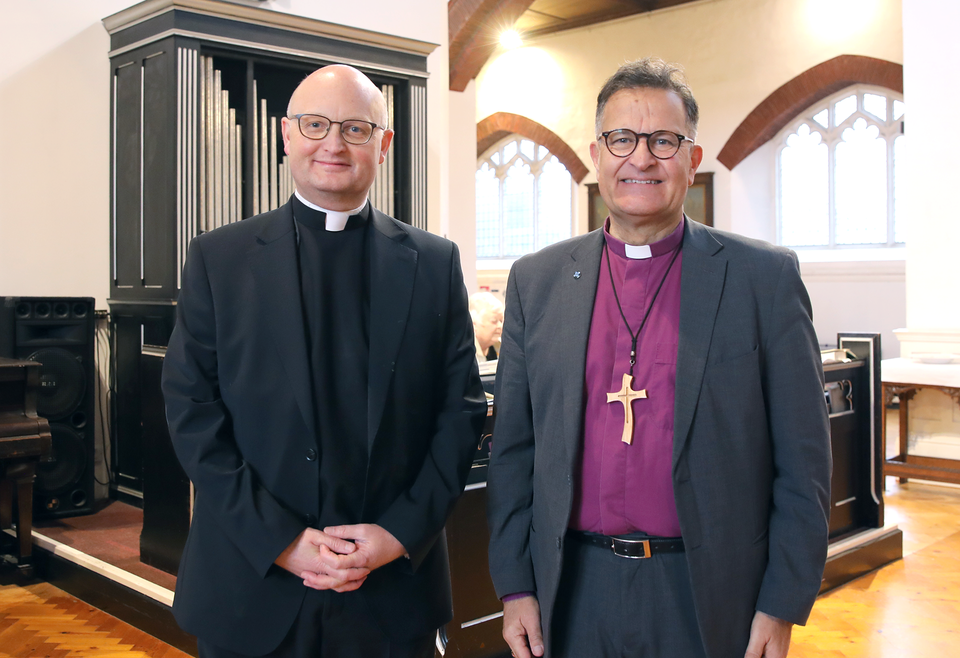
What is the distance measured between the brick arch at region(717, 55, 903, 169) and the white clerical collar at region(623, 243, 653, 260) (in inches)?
381

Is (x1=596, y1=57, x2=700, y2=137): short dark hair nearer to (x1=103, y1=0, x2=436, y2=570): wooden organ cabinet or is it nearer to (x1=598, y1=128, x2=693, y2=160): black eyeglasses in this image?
(x1=598, y1=128, x2=693, y2=160): black eyeglasses

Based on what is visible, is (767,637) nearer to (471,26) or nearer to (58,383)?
(58,383)

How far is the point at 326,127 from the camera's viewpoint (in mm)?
1674

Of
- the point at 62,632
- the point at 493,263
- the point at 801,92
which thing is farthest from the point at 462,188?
the point at 493,263

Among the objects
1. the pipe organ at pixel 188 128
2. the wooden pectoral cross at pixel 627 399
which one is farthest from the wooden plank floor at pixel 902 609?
the pipe organ at pixel 188 128

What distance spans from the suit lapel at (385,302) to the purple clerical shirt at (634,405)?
39 cm

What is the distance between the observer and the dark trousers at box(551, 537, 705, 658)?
4.96 ft

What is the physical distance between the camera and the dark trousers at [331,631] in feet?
5.31

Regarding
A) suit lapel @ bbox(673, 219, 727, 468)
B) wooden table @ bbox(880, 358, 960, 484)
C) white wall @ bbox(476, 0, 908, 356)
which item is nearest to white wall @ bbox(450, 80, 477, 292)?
wooden table @ bbox(880, 358, 960, 484)

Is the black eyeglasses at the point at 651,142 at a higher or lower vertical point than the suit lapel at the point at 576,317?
higher

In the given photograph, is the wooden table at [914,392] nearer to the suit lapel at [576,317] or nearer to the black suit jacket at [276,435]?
the suit lapel at [576,317]

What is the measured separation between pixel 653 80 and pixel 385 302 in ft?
2.23

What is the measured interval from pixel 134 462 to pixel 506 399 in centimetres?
380

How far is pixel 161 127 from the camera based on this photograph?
4.38 meters
